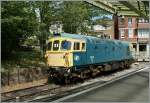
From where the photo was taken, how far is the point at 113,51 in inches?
1401

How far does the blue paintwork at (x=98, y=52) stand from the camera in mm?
26619

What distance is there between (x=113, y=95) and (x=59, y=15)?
1567 centimetres

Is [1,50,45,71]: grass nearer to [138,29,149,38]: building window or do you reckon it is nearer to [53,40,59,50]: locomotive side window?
[53,40,59,50]: locomotive side window

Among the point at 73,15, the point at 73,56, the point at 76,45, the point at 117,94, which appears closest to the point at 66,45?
the point at 76,45

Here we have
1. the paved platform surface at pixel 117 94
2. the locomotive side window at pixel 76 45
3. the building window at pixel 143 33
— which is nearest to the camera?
the paved platform surface at pixel 117 94

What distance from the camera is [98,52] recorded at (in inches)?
1204

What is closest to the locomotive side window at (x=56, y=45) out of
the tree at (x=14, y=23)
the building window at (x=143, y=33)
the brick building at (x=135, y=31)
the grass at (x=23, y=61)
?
the tree at (x=14, y=23)

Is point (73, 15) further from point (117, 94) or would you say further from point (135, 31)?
point (135, 31)

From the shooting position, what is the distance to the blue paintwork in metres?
26.6

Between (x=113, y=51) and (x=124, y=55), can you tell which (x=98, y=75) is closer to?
(x=113, y=51)

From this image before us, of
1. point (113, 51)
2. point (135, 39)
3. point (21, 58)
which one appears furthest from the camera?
point (135, 39)

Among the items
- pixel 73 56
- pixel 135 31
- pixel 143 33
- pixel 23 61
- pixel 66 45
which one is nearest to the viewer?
pixel 73 56

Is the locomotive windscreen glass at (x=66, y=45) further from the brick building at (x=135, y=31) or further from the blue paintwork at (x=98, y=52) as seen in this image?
the brick building at (x=135, y=31)

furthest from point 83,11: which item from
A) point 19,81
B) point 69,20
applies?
point 19,81
